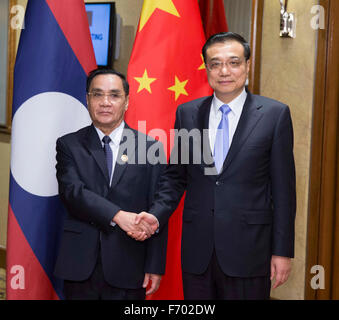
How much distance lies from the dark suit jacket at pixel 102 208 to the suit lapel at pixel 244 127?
11.9 inches

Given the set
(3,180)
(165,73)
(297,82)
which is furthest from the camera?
(3,180)

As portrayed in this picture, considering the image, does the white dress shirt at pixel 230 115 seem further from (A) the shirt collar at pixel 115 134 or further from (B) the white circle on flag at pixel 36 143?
(B) the white circle on flag at pixel 36 143

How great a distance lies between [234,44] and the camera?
181 cm

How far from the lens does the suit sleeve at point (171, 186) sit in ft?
6.01

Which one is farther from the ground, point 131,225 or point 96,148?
point 96,148

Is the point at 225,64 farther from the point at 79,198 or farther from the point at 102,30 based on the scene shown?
the point at 102,30

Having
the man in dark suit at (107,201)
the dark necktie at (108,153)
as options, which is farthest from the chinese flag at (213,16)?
the dark necktie at (108,153)

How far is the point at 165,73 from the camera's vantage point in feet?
7.61

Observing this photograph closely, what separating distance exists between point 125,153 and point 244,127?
44 cm

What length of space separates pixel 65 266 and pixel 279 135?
0.89 meters

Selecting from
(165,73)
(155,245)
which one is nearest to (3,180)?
(165,73)

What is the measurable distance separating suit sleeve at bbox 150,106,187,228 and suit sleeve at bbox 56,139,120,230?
159 mm

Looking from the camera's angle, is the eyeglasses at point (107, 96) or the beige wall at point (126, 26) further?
the beige wall at point (126, 26)
